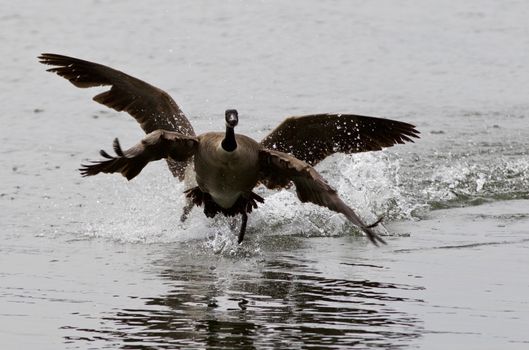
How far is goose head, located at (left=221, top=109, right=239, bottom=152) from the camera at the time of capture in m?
9.41

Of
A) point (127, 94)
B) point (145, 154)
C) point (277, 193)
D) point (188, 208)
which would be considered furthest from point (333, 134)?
point (145, 154)

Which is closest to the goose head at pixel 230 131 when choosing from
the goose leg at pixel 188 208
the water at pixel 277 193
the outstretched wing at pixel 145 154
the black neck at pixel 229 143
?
the black neck at pixel 229 143

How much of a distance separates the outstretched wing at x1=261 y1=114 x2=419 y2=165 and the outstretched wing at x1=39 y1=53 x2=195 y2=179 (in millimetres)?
1084

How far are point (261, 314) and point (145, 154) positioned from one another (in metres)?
2.12

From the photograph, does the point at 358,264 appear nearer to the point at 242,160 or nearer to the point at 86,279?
the point at 242,160

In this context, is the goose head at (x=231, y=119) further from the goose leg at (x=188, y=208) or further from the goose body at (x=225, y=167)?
the goose leg at (x=188, y=208)

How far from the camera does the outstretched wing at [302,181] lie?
8.57 meters

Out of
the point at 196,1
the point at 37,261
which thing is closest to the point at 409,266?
the point at 37,261

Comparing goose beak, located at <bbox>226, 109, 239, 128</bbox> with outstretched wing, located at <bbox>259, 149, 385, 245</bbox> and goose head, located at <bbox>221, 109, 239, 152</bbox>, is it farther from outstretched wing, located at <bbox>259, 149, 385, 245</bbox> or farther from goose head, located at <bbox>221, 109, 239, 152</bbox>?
outstretched wing, located at <bbox>259, 149, 385, 245</bbox>

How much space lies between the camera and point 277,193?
1195 centimetres

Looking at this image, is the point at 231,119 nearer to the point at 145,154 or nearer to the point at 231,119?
the point at 231,119

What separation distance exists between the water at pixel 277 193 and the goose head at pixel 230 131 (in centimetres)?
96

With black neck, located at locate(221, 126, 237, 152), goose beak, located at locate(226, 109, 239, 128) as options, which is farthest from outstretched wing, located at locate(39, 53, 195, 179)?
goose beak, located at locate(226, 109, 239, 128)

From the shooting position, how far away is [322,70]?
62.6 feet
